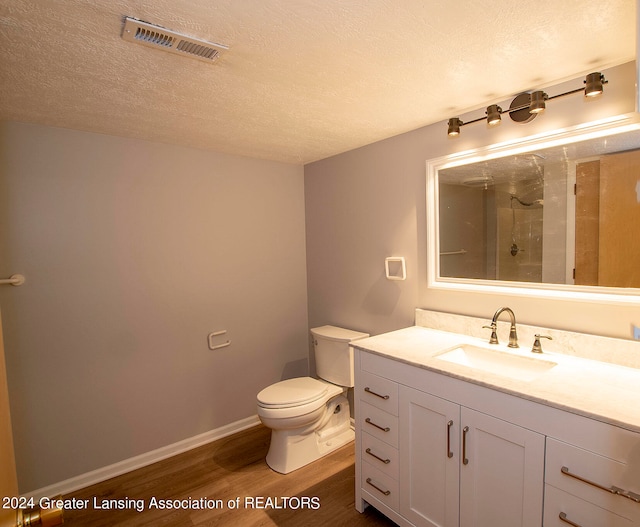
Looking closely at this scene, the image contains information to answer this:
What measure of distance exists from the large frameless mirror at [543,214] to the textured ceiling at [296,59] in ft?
1.01

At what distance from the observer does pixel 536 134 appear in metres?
1.76

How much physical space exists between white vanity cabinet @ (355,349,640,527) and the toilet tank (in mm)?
596

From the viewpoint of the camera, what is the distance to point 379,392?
6.02 feet

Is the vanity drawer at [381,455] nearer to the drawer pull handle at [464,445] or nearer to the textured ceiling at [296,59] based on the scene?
the drawer pull handle at [464,445]

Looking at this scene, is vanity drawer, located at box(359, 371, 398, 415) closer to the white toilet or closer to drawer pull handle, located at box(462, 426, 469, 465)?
drawer pull handle, located at box(462, 426, 469, 465)

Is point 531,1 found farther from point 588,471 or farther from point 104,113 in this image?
point 104,113

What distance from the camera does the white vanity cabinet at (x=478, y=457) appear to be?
44.3 inches

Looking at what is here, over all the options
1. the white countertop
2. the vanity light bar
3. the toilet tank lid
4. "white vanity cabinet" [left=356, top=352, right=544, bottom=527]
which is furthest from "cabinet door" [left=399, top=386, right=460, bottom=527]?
the vanity light bar

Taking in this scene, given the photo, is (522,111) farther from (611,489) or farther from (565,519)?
(565,519)

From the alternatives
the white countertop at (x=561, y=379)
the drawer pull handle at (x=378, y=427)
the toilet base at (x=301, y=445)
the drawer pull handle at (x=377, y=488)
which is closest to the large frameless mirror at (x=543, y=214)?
the white countertop at (x=561, y=379)

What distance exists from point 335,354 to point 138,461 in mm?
1504

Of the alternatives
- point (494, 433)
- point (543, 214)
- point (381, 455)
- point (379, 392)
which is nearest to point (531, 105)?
point (543, 214)

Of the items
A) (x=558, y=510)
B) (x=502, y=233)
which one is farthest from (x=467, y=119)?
(x=558, y=510)

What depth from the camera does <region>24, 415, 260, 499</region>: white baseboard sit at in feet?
7.09
